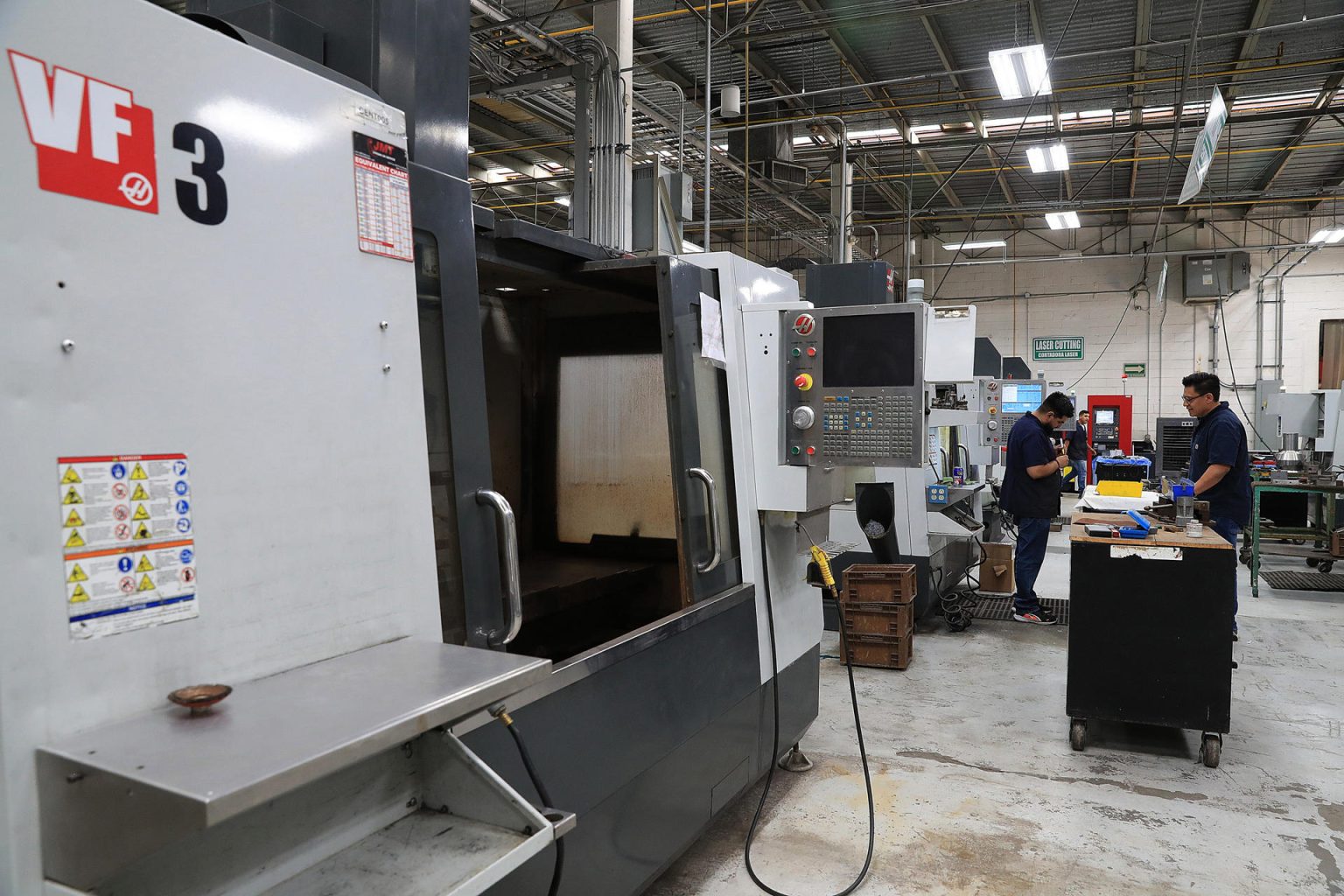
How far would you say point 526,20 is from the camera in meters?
4.91

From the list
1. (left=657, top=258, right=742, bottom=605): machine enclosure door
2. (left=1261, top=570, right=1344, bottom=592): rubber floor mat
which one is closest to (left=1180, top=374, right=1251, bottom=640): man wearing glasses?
(left=1261, top=570, right=1344, bottom=592): rubber floor mat

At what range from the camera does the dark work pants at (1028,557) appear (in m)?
5.31

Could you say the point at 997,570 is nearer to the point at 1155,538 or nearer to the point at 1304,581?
the point at 1304,581

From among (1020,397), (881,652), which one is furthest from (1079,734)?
(1020,397)

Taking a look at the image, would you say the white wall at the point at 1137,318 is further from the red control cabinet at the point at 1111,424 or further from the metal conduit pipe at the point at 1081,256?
the red control cabinet at the point at 1111,424

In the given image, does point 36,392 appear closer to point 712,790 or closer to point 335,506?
point 335,506

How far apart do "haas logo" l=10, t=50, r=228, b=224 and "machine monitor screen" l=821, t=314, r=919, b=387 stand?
1.88 metres

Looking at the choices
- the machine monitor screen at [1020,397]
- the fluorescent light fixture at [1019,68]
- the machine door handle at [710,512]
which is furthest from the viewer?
the machine monitor screen at [1020,397]

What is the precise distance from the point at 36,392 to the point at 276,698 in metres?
0.42

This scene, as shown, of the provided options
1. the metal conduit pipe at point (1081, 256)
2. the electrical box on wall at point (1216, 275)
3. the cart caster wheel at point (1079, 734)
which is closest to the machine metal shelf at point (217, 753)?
the cart caster wheel at point (1079, 734)

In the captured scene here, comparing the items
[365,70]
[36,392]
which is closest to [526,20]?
[365,70]

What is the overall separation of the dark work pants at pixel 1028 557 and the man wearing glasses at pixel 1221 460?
0.90 meters

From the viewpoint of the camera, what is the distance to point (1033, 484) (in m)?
5.27

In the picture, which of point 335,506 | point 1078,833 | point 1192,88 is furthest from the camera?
point 1192,88
